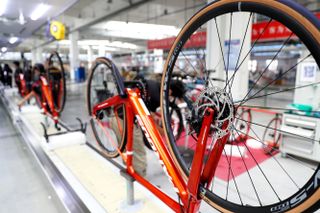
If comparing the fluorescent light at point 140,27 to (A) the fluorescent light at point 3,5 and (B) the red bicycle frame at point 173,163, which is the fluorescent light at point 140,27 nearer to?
(A) the fluorescent light at point 3,5

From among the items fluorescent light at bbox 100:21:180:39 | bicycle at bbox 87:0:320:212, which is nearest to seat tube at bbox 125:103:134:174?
bicycle at bbox 87:0:320:212

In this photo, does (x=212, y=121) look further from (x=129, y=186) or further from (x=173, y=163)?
(x=129, y=186)

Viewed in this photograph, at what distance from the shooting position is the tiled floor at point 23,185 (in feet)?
7.22

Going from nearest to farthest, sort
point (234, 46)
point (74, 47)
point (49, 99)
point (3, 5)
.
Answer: point (49, 99) → point (234, 46) → point (3, 5) → point (74, 47)

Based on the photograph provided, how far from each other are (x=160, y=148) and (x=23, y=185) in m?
2.24

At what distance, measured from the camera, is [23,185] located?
2613 millimetres

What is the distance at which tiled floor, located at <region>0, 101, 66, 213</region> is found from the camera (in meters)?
2.20

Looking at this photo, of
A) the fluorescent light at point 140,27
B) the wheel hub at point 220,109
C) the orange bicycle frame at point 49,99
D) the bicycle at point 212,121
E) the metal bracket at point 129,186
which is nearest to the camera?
the bicycle at point 212,121

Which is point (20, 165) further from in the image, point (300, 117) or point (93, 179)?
point (300, 117)

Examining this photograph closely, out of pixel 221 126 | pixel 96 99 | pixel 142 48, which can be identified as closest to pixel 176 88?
pixel 96 99

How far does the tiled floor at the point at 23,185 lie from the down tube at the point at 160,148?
1421mm

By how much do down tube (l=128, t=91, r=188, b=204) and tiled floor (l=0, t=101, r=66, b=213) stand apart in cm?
142

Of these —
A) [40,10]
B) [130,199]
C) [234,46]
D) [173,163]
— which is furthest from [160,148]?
[40,10]

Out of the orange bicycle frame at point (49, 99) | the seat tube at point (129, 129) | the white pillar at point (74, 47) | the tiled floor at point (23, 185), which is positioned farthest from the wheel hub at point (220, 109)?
the white pillar at point (74, 47)
